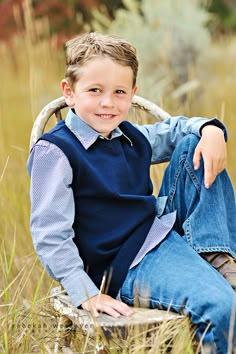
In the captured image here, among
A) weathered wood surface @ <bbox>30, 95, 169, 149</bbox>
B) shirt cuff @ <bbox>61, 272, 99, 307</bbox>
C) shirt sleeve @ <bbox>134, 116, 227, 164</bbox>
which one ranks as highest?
weathered wood surface @ <bbox>30, 95, 169, 149</bbox>

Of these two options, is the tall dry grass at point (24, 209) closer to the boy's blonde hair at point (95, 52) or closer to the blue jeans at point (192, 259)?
the blue jeans at point (192, 259)

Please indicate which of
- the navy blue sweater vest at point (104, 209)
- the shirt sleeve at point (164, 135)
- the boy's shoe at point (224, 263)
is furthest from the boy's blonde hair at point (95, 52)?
the boy's shoe at point (224, 263)

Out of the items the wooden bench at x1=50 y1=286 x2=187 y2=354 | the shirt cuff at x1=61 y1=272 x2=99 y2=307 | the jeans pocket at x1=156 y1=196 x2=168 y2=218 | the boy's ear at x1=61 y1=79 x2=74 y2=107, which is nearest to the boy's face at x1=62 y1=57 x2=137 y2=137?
the boy's ear at x1=61 y1=79 x2=74 y2=107

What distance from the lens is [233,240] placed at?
262cm

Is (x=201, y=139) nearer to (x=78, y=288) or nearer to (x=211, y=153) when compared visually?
(x=211, y=153)

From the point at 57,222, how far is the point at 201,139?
0.50m

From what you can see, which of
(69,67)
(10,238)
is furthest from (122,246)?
(10,238)

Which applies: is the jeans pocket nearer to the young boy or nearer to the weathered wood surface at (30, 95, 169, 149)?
the young boy

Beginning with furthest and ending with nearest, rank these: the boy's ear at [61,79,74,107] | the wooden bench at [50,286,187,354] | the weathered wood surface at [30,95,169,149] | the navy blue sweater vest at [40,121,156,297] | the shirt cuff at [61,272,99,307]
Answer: the weathered wood surface at [30,95,169,149]
the boy's ear at [61,79,74,107]
the navy blue sweater vest at [40,121,156,297]
the shirt cuff at [61,272,99,307]
the wooden bench at [50,286,187,354]

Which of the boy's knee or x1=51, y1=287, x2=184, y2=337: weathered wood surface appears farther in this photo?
the boy's knee

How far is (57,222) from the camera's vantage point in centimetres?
238

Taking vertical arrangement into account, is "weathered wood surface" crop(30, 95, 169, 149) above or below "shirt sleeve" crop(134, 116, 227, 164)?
above

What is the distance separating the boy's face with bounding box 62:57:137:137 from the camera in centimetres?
247

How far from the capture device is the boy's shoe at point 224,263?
96.9 inches
